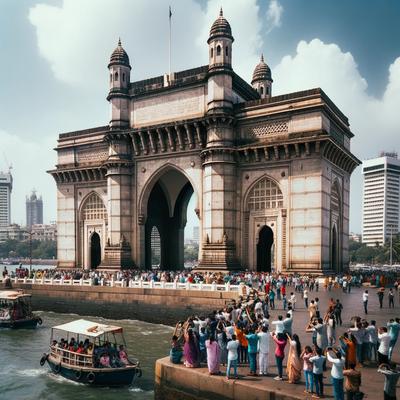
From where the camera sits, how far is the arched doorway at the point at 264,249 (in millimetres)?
36281

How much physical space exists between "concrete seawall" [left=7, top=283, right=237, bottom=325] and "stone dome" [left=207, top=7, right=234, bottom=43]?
2036 cm

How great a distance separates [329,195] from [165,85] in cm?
1698

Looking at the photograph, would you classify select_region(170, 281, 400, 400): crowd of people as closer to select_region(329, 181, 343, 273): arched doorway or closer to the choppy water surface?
the choppy water surface

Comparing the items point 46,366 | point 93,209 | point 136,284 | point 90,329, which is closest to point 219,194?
point 136,284

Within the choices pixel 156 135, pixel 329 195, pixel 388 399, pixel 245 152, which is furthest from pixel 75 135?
pixel 388 399

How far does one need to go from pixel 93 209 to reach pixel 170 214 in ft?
25.7

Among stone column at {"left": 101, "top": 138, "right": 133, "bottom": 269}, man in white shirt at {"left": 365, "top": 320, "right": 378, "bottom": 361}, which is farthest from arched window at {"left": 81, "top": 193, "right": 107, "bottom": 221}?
man in white shirt at {"left": 365, "top": 320, "right": 378, "bottom": 361}

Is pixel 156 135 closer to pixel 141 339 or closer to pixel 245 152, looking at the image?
pixel 245 152

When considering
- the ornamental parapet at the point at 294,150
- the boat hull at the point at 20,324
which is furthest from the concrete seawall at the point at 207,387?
the ornamental parapet at the point at 294,150

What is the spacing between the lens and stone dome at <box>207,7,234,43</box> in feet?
116

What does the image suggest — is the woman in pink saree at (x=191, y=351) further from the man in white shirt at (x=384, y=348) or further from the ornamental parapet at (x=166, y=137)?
the ornamental parapet at (x=166, y=137)

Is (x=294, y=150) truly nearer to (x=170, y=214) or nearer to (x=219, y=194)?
(x=219, y=194)

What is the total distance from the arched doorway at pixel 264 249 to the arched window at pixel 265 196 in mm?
1839

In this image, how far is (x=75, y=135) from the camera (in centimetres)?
4584
